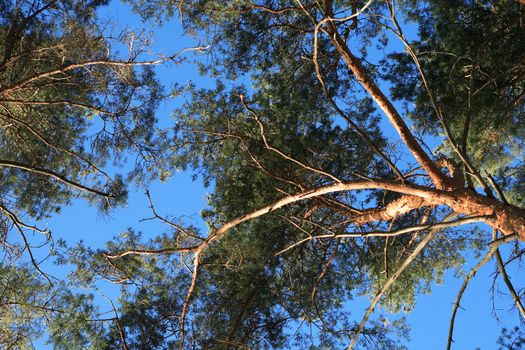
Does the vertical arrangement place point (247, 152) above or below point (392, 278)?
above

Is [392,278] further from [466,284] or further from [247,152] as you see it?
[247,152]

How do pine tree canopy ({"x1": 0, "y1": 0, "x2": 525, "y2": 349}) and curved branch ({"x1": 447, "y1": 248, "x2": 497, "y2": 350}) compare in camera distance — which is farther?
pine tree canopy ({"x1": 0, "y1": 0, "x2": 525, "y2": 349})

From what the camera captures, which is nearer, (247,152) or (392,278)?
(392,278)

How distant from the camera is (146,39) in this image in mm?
5871

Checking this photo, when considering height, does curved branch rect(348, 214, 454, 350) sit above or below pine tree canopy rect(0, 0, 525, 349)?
below

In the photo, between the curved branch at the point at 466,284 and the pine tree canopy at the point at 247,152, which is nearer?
the curved branch at the point at 466,284

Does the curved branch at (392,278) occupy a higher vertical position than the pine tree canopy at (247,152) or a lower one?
lower

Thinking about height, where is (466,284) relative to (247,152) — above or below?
below

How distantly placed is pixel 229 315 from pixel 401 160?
114 inches

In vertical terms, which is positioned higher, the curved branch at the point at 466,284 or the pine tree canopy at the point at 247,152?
the pine tree canopy at the point at 247,152

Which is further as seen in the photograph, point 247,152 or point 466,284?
point 247,152

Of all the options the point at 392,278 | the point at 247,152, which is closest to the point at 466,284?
the point at 392,278

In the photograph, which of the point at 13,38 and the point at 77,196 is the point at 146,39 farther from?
the point at 77,196

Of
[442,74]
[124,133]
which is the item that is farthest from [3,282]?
[442,74]
